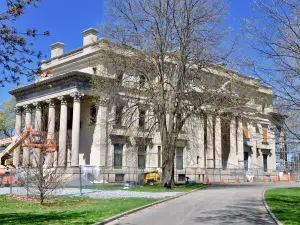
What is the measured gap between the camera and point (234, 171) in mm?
54406

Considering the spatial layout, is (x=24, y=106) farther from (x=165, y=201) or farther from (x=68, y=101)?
(x=165, y=201)

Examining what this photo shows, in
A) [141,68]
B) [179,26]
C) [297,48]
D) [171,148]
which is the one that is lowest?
[171,148]

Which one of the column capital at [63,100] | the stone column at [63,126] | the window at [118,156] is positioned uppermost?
the column capital at [63,100]

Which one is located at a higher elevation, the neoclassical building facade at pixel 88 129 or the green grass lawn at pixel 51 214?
the neoclassical building facade at pixel 88 129

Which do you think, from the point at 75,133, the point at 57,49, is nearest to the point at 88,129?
the point at 75,133

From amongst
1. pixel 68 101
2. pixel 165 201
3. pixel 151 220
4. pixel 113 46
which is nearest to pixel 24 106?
pixel 68 101

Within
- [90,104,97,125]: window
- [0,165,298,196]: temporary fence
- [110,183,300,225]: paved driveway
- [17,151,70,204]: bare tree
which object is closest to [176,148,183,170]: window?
[0,165,298,196]: temporary fence

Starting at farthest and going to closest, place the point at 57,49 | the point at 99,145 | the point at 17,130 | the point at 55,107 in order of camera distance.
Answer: the point at 57,49 < the point at 17,130 < the point at 55,107 < the point at 99,145

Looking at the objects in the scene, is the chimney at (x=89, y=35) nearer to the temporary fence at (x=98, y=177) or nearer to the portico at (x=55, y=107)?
the portico at (x=55, y=107)

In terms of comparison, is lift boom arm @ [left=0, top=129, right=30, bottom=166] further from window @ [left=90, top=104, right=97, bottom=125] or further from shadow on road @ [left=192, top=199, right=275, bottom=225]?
shadow on road @ [left=192, top=199, right=275, bottom=225]

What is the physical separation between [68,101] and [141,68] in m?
16.4

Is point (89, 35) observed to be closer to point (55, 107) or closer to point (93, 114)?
point (93, 114)

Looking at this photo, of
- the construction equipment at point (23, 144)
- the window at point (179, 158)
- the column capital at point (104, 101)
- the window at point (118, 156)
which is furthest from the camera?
the window at point (179, 158)

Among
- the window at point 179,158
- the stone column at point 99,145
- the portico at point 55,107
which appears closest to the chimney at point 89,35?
the portico at point 55,107
